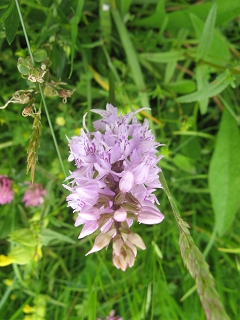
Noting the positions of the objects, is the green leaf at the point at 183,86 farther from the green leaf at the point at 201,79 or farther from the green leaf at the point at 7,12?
the green leaf at the point at 7,12

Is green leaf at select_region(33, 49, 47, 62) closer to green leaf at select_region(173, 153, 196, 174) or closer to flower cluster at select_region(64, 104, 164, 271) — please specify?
flower cluster at select_region(64, 104, 164, 271)

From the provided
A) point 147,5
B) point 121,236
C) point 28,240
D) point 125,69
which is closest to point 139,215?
point 121,236

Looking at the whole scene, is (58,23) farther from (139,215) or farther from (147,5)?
(139,215)

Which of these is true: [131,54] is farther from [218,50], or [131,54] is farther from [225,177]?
[225,177]

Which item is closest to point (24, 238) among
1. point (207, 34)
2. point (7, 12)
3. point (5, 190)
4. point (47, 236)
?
point (47, 236)

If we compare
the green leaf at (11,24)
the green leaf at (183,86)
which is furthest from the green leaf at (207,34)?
the green leaf at (11,24)

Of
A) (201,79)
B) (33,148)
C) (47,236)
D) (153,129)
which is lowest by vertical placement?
(47,236)

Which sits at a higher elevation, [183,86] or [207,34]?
[207,34]
